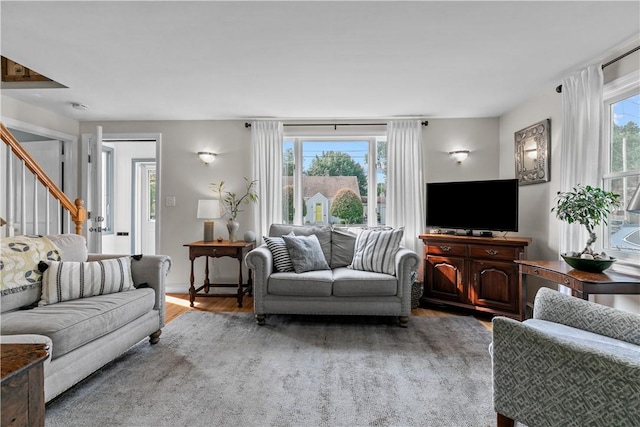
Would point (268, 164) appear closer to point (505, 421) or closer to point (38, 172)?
point (38, 172)

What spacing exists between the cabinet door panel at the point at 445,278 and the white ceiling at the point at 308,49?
5.75 ft

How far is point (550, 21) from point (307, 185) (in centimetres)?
294

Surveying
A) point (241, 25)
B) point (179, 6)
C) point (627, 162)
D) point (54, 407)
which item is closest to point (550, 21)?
point (627, 162)

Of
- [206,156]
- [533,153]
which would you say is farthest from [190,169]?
[533,153]

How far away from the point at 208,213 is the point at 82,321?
2.18m

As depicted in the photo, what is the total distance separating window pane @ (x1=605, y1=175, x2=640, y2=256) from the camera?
238 cm

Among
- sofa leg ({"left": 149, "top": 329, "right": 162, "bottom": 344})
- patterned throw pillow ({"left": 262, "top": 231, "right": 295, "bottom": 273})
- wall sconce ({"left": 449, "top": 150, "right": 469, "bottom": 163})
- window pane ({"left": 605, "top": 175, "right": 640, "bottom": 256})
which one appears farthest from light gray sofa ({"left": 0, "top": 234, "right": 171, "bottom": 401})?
window pane ({"left": 605, "top": 175, "right": 640, "bottom": 256})

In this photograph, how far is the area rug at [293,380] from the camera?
173 centimetres

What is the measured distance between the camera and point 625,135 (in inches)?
97.6

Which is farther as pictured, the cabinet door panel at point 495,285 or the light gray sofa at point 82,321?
the cabinet door panel at point 495,285

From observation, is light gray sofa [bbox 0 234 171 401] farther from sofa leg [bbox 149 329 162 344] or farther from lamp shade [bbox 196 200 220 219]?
lamp shade [bbox 196 200 220 219]

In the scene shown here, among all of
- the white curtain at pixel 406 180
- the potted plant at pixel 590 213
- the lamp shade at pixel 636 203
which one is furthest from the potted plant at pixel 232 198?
the lamp shade at pixel 636 203

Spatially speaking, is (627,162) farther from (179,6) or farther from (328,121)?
(179,6)

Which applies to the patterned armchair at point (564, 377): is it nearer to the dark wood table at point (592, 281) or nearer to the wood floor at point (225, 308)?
the dark wood table at point (592, 281)
